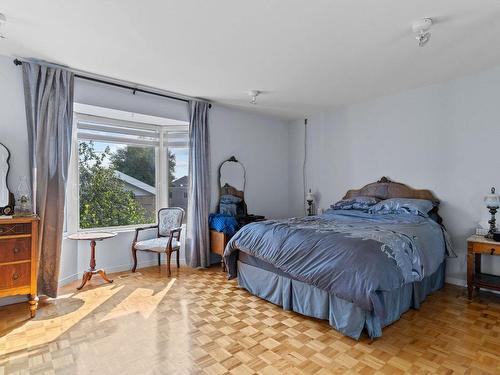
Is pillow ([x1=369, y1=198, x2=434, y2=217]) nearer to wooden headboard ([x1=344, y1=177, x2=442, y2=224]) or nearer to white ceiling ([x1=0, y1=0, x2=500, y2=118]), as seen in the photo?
wooden headboard ([x1=344, y1=177, x2=442, y2=224])

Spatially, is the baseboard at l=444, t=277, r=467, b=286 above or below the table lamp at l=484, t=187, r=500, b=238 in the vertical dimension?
below

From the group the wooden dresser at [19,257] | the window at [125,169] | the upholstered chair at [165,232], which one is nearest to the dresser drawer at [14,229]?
the wooden dresser at [19,257]

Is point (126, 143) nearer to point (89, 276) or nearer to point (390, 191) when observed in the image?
point (89, 276)

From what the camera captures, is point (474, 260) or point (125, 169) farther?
point (125, 169)

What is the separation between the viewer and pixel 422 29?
2.36 meters

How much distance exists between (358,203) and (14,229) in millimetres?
3930

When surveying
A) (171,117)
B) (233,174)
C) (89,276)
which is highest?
(171,117)

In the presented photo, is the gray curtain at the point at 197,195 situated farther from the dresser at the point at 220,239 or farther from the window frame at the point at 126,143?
the window frame at the point at 126,143

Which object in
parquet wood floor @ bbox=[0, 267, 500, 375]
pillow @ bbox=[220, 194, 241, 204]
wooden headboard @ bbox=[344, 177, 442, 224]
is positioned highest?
wooden headboard @ bbox=[344, 177, 442, 224]

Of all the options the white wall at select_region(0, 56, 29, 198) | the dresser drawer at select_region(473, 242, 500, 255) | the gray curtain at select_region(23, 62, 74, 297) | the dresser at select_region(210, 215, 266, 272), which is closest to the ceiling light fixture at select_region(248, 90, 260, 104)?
the dresser at select_region(210, 215, 266, 272)

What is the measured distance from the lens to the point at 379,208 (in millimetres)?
3834

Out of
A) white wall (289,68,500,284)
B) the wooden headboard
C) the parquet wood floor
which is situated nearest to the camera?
the parquet wood floor

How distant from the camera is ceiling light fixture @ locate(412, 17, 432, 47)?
2.29m

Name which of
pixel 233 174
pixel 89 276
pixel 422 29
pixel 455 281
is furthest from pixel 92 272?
pixel 455 281
